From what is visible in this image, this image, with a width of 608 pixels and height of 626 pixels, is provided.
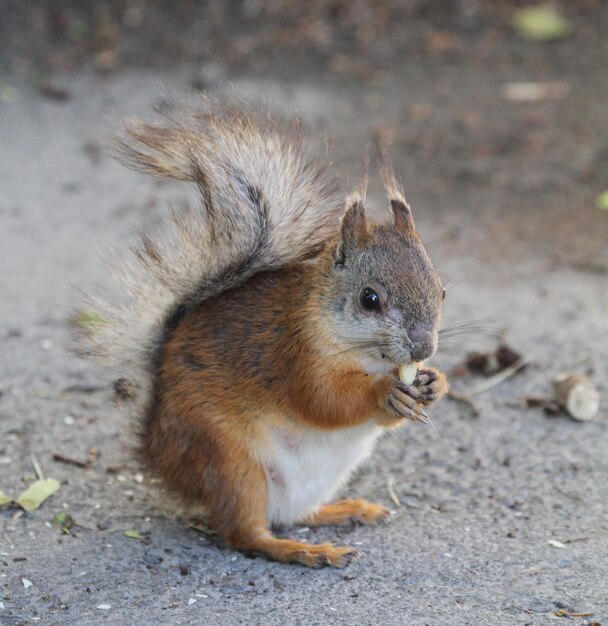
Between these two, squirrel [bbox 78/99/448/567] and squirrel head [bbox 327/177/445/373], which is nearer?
squirrel head [bbox 327/177/445/373]

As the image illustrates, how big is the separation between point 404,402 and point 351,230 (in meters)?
0.45

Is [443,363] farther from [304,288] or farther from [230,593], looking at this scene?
[230,593]

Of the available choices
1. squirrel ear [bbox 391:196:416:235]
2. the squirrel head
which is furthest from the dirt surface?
the squirrel head

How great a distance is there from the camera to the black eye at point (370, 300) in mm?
2504

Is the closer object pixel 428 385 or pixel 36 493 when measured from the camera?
pixel 428 385

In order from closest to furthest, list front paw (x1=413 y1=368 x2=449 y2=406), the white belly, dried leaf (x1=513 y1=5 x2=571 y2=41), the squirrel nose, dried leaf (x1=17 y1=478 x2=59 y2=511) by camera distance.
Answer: the squirrel nose
front paw (x1=413 y1=368 x2=449 y2=406)
the white belly
dried leaf (x1=17 y1=478 x2=59 y2=511)
dried leaf (x1=513 y1=5 x2=571 y2=41)

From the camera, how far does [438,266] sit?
445 cm

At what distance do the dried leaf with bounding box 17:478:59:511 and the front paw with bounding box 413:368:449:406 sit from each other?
3.51 feet

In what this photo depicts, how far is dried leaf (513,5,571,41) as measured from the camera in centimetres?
658

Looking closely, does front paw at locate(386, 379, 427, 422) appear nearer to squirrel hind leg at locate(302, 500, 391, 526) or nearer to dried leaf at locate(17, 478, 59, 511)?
squirrel hind leg at locate(302, 500, 391, 526)

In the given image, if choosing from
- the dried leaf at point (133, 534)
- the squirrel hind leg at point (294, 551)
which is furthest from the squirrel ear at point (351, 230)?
the dried leaf at point (133, 534)

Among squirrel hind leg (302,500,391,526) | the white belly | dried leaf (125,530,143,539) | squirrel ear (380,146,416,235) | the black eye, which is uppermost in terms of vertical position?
squirrel ear (380,146,416,235)

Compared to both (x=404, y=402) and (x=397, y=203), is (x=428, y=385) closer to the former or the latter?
(x=404, y=402)

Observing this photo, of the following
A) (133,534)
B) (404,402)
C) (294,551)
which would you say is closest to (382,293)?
(404,402)
